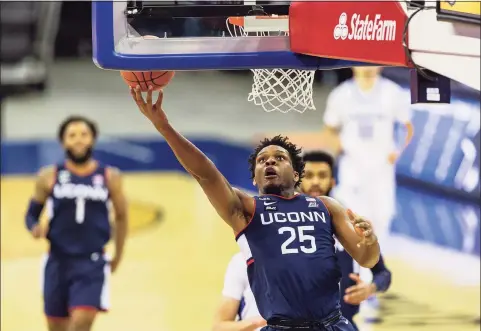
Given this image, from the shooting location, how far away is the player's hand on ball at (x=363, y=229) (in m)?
4.98

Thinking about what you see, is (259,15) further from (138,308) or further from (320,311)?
(138,308)

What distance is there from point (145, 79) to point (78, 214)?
9.56ft

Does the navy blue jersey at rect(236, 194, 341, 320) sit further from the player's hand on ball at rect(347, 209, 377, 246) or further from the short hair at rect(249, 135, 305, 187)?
the short hair at rect(249, 135, 305, 187)

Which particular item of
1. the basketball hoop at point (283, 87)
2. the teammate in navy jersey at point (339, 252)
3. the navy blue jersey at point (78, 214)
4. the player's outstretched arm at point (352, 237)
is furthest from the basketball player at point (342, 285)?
the navy blue jersey at point (78, 214)

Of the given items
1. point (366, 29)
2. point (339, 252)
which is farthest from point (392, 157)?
point (366, 29)

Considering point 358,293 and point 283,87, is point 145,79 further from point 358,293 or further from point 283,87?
point 358,293

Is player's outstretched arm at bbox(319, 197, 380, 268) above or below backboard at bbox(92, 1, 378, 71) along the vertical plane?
below

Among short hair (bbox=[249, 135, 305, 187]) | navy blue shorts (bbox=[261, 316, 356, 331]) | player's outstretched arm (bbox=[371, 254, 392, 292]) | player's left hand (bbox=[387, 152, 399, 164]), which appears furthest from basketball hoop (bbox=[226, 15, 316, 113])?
player's left hand (bbox=[387, 152, 399, 164])

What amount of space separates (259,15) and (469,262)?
6373 mm

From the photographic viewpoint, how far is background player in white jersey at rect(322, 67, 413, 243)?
10.3m

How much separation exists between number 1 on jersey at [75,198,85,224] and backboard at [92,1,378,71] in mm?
2797

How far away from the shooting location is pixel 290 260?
509cm

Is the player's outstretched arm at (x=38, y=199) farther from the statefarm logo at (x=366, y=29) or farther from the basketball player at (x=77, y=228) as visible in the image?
the statefarm logo at (x=366, y=29)

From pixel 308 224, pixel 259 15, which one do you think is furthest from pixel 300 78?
pixel 308 224
